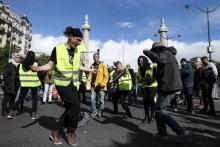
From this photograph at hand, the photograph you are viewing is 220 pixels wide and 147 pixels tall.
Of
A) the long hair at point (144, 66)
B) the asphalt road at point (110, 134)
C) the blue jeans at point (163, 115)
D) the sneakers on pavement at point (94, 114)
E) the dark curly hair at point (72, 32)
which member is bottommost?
the asphalt road at point (110, 134)

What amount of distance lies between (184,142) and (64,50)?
8.74 ft

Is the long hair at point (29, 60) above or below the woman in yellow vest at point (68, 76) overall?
above

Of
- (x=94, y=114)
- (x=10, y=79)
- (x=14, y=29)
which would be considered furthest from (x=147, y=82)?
(x=14, y=29)

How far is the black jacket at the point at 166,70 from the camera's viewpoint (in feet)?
17.4

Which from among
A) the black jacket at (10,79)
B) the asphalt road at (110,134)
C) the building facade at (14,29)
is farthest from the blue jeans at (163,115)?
the building facade at (14,29)

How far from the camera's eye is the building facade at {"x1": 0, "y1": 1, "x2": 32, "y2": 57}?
274ft

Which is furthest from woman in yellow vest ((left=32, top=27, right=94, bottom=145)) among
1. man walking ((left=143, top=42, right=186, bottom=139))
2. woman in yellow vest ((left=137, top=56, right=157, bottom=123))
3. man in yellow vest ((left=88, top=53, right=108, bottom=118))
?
man in yellow vest ((left=88, top=53, right=108, bottom=118))

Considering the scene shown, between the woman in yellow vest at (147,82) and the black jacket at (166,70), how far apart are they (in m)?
1.85

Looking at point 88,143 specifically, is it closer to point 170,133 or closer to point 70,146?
point 70,146

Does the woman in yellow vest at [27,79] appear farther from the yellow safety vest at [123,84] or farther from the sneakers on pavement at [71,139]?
the sneakers on pavement at [71,139]

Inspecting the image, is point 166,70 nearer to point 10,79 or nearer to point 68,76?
point 68,76

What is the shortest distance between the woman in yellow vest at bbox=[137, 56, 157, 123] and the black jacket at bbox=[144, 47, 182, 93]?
185 centimetres

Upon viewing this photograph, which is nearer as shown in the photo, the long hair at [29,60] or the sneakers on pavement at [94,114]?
the long hair at [29,60]

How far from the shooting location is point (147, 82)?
7371 mm
